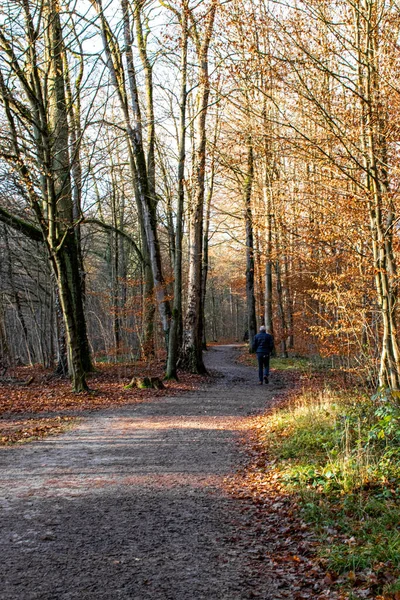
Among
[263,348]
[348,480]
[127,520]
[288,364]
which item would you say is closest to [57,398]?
[263,348]

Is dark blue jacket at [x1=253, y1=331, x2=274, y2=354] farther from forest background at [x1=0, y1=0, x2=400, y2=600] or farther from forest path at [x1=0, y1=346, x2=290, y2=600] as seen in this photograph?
forest path at [x1=0, y1=346, x2=290, y2=600]

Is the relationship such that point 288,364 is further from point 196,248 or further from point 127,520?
point 127,520

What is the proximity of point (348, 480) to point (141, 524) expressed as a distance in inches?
89.6

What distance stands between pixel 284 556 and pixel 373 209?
6.38 metres

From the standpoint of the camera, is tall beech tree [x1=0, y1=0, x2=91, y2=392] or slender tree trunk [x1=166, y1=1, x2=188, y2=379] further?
slender tree trunk [x1=166, y1=1, x2=188, y2=379]

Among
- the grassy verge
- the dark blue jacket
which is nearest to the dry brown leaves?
the dark blue jacket

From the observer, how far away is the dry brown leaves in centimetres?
941

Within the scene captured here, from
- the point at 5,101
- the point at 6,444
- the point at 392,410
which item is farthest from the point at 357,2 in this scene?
the point at 6,444

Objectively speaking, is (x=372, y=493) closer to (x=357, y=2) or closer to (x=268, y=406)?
(x=268, y=406)

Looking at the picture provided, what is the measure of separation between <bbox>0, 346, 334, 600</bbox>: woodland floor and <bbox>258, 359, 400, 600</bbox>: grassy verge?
0.90 feet

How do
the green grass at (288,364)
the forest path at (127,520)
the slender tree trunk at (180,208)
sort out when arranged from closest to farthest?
the forest path at (127,520) < the slender tree trunk at (180,208) < the green grass at (288,364)

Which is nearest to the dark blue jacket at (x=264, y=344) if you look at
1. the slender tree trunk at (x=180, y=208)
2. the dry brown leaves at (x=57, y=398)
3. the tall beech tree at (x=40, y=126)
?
the dry brown leaves at (x=57, y=398)

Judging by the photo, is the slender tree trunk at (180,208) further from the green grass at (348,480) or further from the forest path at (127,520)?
the green grass at (348,480)

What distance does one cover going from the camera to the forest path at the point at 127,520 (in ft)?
12.4
